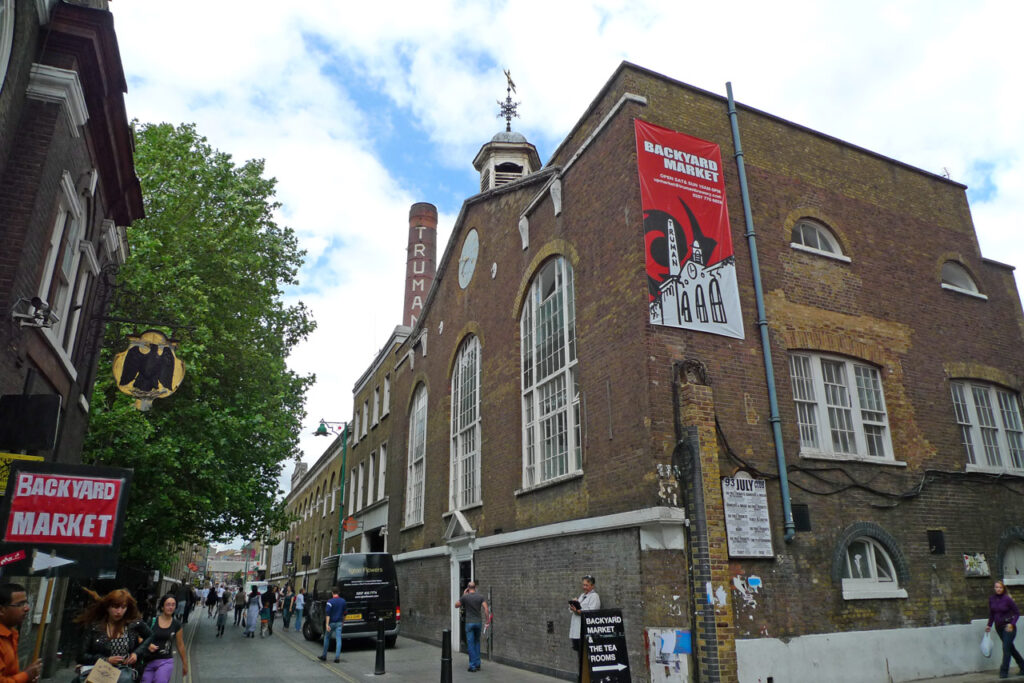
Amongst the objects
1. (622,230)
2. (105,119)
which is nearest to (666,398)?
(622,230)

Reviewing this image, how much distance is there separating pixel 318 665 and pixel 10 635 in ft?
34.5

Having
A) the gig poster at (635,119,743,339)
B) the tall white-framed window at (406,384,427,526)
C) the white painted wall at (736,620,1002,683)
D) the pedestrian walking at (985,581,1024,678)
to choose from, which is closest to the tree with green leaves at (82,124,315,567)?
the tall white-framed window at (406,384,427,526)

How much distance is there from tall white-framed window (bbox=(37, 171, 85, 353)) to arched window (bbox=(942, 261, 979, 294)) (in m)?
16.8

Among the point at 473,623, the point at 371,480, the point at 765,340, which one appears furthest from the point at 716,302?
the point at 371,480

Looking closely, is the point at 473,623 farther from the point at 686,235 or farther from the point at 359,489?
the point at 359,489

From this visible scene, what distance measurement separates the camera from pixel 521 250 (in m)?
16.3

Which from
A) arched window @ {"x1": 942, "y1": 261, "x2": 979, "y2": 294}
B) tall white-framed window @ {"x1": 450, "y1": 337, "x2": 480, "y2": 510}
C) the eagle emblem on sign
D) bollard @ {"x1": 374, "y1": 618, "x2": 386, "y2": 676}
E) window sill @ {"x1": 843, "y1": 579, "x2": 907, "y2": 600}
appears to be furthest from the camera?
tall white-framed window @ {"x1": 450, "y1": 337, "x2": 480, "y2": 510}

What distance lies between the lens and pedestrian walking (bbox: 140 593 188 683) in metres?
6.19

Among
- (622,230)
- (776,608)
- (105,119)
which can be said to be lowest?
(776,608)

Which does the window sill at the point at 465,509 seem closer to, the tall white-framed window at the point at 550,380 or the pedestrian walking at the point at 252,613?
the tall white-framed window at the point at 550,380

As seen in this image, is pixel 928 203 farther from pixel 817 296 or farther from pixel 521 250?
pixel 521 250

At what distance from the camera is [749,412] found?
436 inches

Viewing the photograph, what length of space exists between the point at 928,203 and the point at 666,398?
9.49 metres

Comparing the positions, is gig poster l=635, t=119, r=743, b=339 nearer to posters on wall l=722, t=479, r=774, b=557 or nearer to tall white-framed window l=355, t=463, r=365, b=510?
posters on wall l=722, t=479, r=774, b=557
